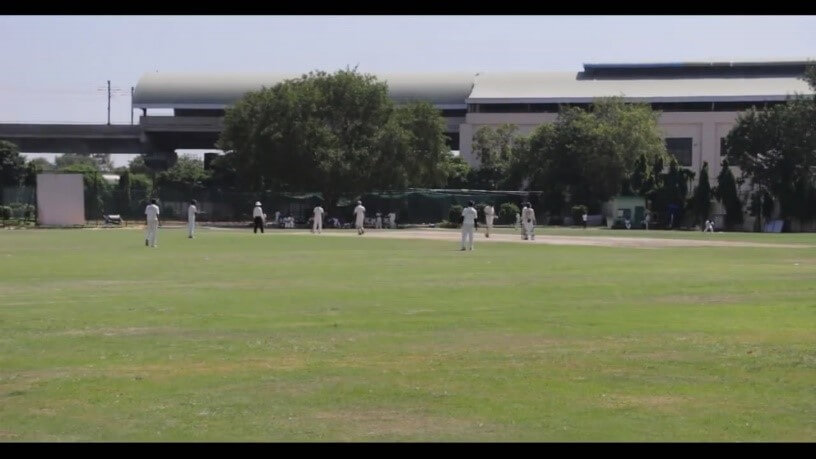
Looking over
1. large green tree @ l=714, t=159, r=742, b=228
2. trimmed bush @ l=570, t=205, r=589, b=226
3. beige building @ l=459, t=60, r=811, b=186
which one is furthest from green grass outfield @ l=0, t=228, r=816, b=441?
beige building @ l=459, t=60, r=811, b=186

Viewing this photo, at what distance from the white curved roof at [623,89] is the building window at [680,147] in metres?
3.67

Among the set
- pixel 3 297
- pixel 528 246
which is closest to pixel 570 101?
pixel 528 246

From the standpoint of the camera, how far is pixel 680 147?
109 metres

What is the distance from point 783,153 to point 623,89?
31490 mm

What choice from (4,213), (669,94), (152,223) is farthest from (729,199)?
(152,223)

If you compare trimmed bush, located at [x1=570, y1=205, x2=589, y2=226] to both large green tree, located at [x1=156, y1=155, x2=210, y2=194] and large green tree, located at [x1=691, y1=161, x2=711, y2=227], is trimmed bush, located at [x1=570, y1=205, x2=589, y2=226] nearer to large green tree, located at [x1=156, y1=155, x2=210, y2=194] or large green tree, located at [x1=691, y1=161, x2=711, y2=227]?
large green tree, located at [x1=691, y1=161, x2=711, y2=227]

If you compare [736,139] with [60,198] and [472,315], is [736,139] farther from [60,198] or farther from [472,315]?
[472,315]

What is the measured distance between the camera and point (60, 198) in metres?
65.3

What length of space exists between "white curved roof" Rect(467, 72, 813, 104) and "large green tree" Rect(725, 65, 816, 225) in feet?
70.0

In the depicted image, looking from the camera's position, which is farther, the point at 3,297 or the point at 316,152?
the point at 316,152

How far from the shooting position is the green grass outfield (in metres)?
9.80

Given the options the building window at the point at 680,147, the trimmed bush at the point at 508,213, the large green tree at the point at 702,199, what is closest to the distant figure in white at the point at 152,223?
the trimmed bush at the point at 508,213

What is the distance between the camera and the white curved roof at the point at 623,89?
351ft

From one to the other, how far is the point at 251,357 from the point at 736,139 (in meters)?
75.5
